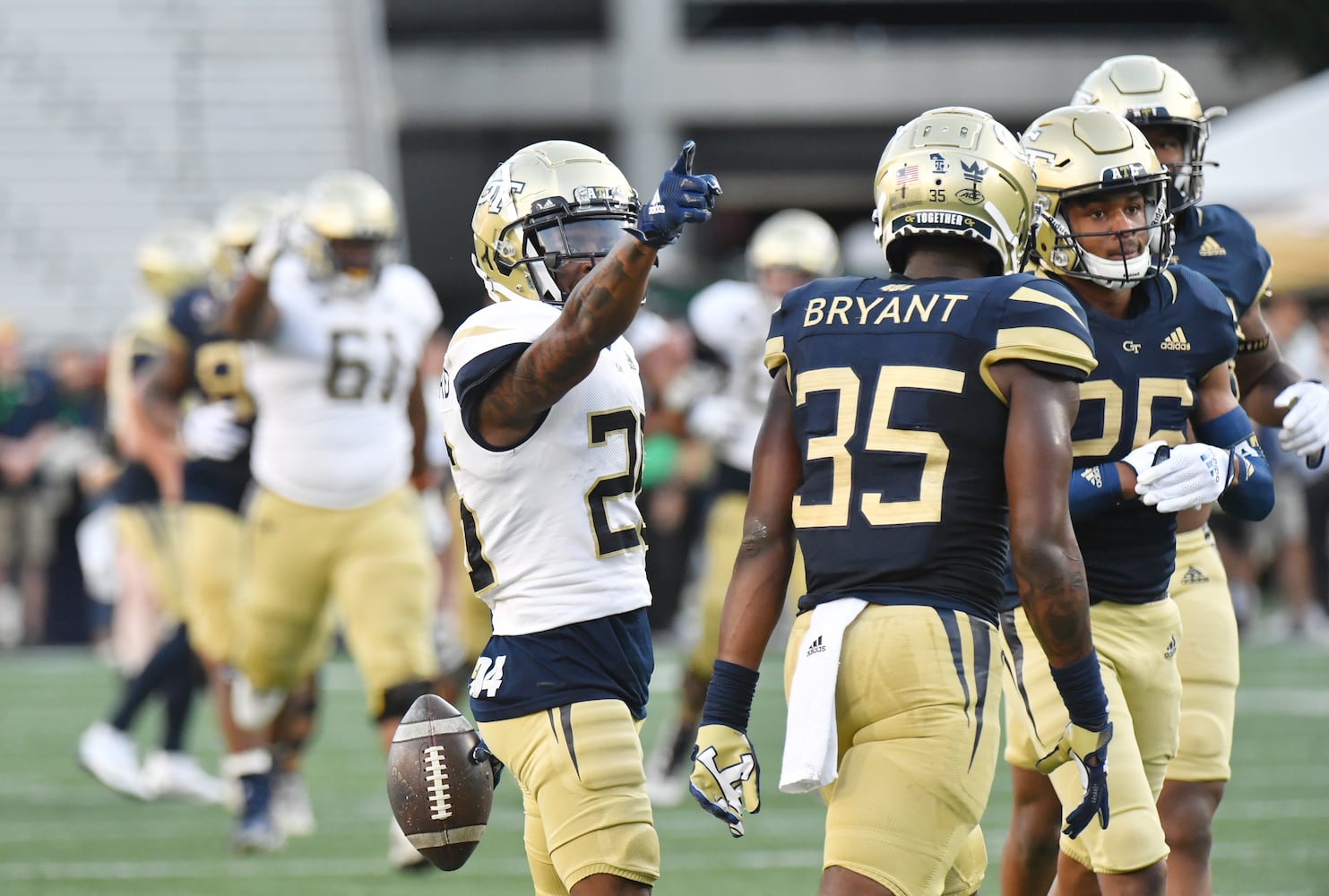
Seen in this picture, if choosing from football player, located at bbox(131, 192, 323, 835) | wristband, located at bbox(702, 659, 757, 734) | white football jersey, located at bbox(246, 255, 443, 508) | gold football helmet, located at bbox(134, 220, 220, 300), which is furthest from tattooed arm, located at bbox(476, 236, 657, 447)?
gold football helmet, located at bbox(134, 220, 220, 300)

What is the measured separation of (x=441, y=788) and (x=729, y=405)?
4194 mm

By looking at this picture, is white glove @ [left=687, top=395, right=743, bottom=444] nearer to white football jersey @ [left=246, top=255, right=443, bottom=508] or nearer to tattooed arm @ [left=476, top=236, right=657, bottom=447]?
white football jersey @ [left=246, top=255, right=443, bottom=508]

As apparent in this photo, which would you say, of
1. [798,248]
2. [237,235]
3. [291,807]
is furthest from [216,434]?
[798,248]

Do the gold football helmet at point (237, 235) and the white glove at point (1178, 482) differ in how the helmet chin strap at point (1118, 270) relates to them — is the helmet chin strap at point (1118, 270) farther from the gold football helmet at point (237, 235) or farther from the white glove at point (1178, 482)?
the gold football helmet at point (237, 235)

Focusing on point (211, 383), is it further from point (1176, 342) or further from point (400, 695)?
point (1176, 342)

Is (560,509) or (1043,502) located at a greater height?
(1043,502)

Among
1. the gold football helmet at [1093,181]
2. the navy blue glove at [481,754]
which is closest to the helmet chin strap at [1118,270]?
the gold football helmet at [1093,181]

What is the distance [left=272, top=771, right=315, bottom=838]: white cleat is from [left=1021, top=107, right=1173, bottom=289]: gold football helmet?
12.4ft

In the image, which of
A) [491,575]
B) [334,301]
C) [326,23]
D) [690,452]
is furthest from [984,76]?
[491,575]

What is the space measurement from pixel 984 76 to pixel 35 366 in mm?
12794

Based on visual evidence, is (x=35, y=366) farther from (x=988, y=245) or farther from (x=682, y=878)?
(x=988, y=245)

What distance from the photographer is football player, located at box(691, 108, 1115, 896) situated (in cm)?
321

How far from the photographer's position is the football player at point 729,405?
7551 millimetres

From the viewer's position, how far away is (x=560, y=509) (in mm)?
3711
